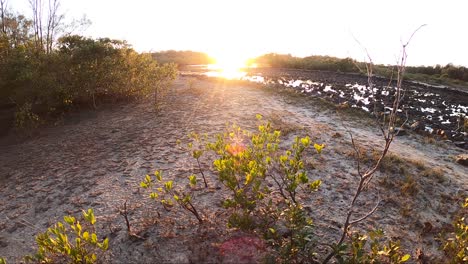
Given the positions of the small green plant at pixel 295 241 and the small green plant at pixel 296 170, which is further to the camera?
the small green plant at pixel 296 170

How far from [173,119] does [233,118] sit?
2.41 m

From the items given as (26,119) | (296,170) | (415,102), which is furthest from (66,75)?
(415,102)

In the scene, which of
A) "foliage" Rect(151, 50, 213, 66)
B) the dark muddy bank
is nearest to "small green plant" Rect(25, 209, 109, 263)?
the dark muddy bank

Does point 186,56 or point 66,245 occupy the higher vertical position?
point 186,56

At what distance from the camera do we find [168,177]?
8352 mm

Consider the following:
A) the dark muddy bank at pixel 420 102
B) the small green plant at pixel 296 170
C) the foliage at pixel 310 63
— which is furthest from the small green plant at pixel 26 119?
the foliage at pixel 310 63

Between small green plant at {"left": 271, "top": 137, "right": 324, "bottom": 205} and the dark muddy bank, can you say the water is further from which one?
small green plant at {"left": 271, "top": 137, "right": 324, "bottom": 205}

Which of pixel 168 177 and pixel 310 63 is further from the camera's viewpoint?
pixel 310 63

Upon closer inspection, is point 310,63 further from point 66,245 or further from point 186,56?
point 66,245

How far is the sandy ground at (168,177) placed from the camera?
20.3 ft

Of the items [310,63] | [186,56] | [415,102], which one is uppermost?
[186,56]

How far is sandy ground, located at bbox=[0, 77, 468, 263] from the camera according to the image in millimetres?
6191

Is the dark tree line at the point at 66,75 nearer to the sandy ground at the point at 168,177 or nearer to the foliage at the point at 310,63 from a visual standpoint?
the sandy ground at the point at 168,177

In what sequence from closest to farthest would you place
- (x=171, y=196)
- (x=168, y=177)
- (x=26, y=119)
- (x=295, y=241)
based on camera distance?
(x=295, y=241)
(x=171, y=196)
(x=168, y=177)
(x=26, y=119)
